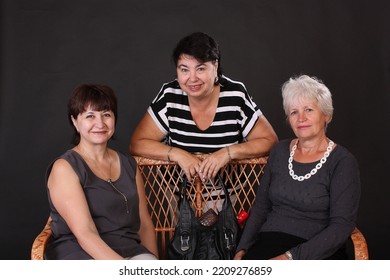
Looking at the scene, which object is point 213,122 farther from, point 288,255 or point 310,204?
point 288,255

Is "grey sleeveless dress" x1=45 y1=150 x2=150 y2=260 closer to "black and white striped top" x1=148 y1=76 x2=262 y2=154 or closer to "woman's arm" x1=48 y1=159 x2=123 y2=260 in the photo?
"woman's arm" x1=48 y1=159 x2=123 y2=260

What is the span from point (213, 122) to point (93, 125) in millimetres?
756

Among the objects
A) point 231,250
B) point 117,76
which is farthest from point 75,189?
point 117,76

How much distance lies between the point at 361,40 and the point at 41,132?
2.39 m

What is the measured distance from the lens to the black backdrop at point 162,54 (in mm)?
4590

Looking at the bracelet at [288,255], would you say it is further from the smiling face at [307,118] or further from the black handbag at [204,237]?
the smiling face at [307,118]

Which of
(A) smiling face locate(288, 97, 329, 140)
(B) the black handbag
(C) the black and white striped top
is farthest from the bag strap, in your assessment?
(A) smiling face locate(288, 97, 329, 140)

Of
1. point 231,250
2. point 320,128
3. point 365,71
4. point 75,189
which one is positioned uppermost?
point 365,71

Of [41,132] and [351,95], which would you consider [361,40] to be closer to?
[351,95]

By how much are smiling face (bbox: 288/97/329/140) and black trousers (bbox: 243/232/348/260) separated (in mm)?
486

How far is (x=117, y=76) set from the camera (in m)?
4.63
